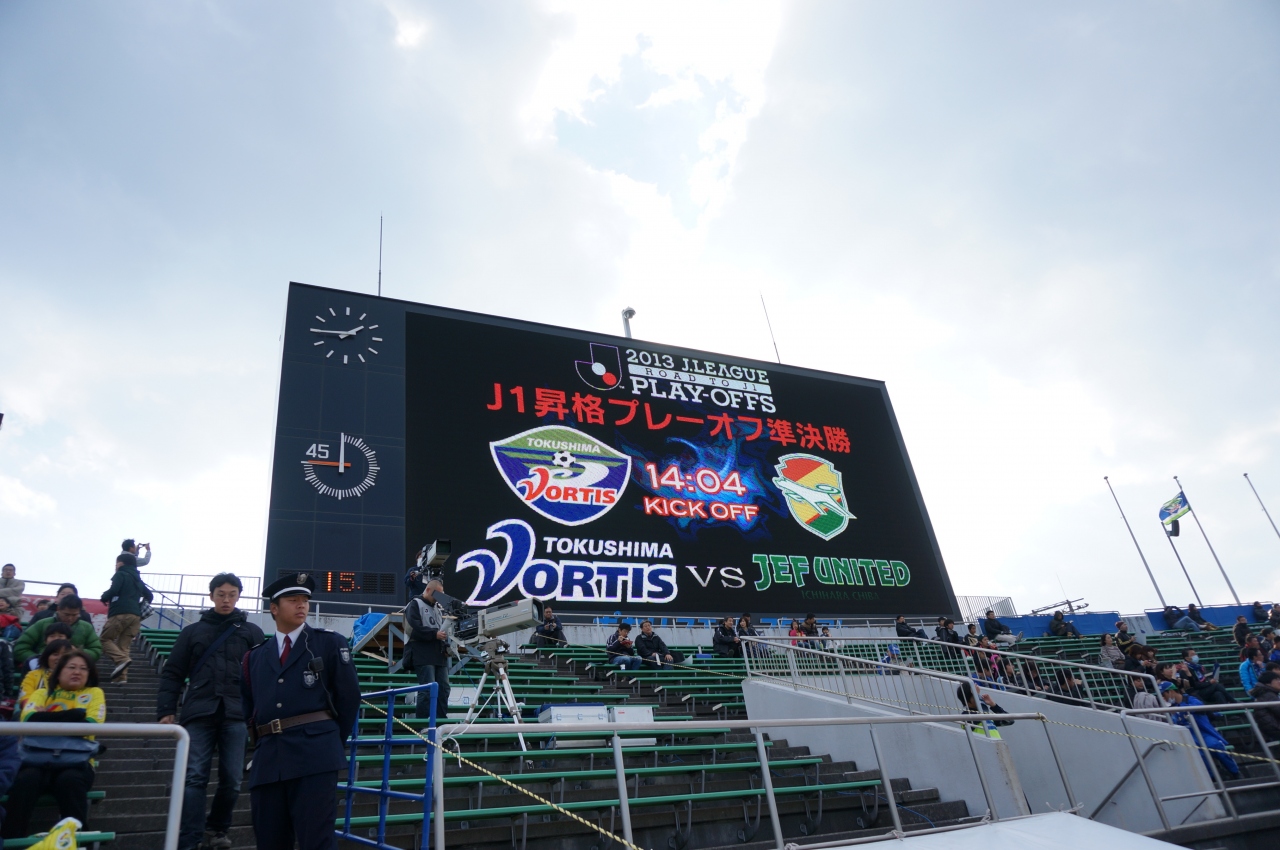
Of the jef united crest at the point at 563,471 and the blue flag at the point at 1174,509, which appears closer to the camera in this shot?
the jef united crest at the point at 563,471

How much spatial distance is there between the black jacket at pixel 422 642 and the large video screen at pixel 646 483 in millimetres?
6611

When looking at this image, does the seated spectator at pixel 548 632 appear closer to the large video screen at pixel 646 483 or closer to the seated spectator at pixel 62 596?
the large video screen at pixel 646 483

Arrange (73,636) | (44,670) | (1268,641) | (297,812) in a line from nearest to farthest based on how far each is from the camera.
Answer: (297,812) → (44,670) → (73,636) → (1268,641)

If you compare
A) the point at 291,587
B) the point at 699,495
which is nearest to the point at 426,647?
the point at 291,587

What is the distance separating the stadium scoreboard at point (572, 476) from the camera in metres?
13.8

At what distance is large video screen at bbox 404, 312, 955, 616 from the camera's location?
14531mm

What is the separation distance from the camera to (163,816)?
472cm

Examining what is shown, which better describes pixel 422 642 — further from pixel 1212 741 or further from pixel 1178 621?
pixel 1178 621

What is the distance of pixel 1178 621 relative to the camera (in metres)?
20.1

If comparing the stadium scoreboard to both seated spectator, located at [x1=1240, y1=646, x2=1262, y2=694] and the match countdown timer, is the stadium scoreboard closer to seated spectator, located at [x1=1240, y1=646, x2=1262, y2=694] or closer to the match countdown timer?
the match countdown timer

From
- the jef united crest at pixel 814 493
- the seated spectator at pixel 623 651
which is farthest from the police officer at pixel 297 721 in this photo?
the jef united crest at pixel 814 493

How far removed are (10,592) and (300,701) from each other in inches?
300

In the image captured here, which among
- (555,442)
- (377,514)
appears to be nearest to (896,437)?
(555,442)

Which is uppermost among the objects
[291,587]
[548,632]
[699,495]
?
[699,495]
